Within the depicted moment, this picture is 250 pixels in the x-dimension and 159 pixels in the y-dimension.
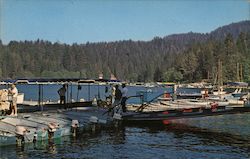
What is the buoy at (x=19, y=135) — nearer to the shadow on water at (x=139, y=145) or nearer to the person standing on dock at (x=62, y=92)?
the shadow on water at (x=139, y=145)

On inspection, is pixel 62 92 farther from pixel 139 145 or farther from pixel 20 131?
pixel 20 131

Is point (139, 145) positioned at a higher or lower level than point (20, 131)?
lower

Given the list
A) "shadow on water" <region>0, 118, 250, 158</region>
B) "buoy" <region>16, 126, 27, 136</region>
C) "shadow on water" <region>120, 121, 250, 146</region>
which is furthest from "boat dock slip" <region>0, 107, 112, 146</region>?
"shadow on water" <region>120, 121, 250, 146</region>

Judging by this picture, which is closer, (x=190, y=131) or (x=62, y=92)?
(x=190, y=131)

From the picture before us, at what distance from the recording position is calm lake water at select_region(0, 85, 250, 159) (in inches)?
782

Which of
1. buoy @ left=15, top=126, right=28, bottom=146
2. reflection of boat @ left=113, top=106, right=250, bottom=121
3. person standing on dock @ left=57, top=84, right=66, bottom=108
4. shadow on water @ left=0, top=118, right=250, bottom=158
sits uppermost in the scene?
person standing on dock @ left=57, top=84, right=66, bottom=108

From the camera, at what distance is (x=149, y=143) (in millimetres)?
23281

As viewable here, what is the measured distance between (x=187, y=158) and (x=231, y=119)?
18508 millimetres

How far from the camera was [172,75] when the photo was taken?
186500mm

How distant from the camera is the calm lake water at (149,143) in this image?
782 inches

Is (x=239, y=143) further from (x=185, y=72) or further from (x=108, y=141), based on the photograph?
(x=185, y=72)

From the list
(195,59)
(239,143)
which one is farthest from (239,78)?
(239,143)

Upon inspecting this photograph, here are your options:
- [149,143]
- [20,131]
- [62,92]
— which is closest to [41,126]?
[20,131]

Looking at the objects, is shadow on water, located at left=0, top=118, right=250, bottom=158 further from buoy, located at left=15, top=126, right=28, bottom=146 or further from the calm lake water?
buoy, located at left=15, top=126, right=28, bottom=146
